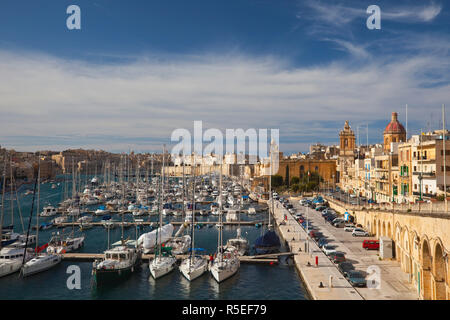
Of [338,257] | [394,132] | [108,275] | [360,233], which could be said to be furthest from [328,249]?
[394,132]

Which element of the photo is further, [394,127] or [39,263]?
[394,127]

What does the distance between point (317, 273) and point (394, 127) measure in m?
37.8

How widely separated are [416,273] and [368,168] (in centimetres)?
2561

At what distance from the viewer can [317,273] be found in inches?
671

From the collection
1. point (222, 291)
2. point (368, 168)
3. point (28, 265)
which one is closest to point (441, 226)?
point (222, 291)

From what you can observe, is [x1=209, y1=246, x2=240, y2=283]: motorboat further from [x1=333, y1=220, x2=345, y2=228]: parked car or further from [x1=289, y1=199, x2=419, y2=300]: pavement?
[x1=333, y1=220, x2=345, y2=228]: parked car

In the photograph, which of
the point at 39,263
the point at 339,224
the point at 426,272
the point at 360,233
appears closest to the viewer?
the point at 426,272

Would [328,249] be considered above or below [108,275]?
above

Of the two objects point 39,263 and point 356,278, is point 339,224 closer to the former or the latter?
point 356,278

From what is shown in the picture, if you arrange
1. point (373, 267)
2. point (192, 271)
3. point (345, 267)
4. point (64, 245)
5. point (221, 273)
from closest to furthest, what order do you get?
point (345, 267) < point (373, 267) < point (221, 273) < point (192, 271) < point (64, 245)
